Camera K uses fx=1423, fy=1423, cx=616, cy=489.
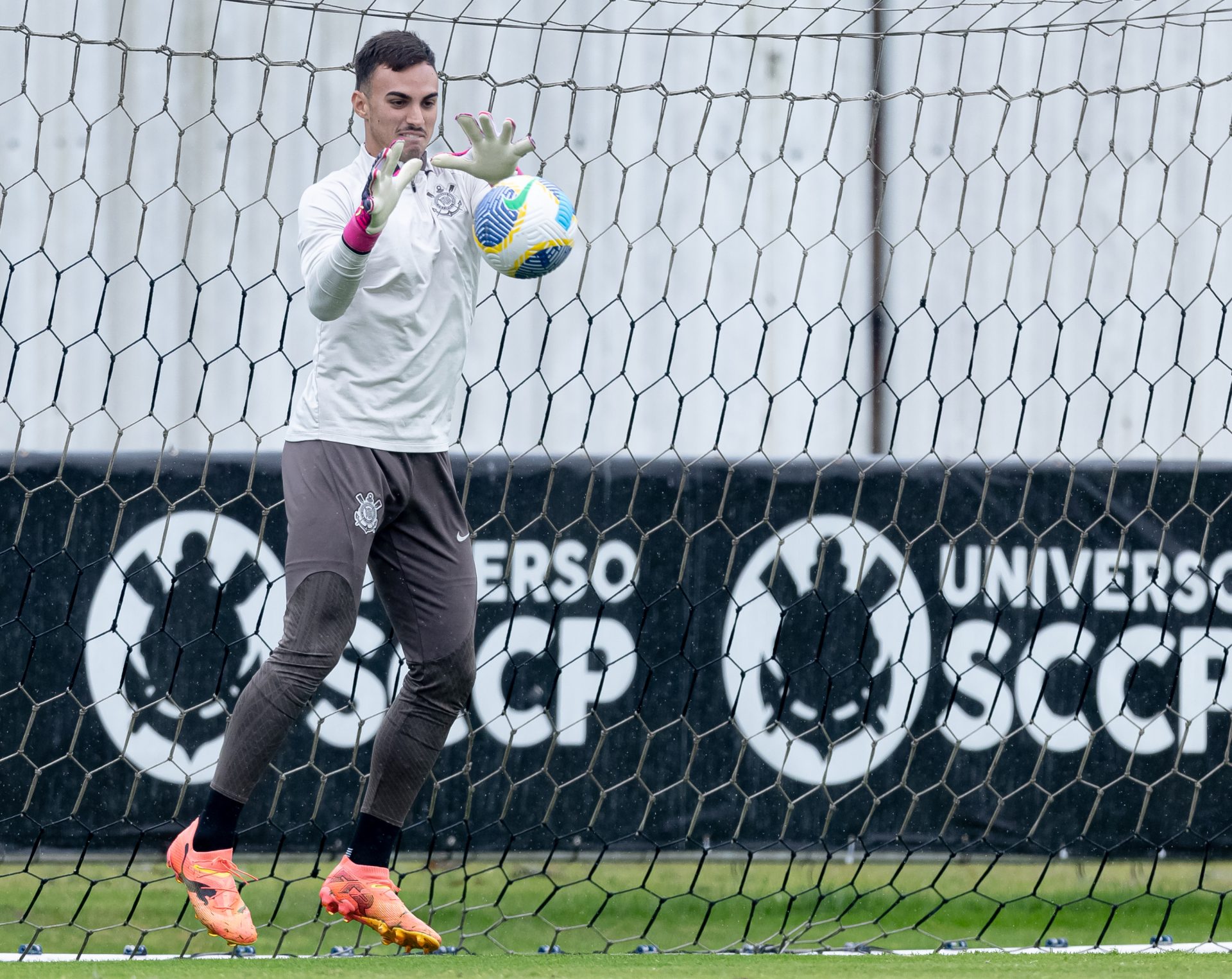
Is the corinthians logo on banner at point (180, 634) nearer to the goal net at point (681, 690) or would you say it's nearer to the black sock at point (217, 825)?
the goal net at point (681, 690)

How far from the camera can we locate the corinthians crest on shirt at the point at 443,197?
242 centimetres

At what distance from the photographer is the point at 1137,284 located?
4.46 metres

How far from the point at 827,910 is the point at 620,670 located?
77cm

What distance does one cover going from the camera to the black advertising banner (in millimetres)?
3285

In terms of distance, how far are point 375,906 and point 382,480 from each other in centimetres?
70


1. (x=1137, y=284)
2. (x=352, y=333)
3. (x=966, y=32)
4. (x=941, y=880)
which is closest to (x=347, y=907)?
(x=352, y=333)

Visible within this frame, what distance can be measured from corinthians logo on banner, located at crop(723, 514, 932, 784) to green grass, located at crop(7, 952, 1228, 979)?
866 mm

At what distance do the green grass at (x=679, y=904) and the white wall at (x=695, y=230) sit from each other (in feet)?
4.13

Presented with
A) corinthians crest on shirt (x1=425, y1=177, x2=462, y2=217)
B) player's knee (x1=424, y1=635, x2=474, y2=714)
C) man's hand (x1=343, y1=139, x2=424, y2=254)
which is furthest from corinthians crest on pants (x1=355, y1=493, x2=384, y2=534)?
corinthians crest on shirt (x1=425, y1=177, x2=462, y2=217)

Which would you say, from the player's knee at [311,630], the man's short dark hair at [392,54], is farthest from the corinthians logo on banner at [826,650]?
the man's short dark hair at [392,54]

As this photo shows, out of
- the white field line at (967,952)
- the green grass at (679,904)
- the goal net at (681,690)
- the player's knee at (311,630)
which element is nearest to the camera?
the player's knee at (311,630)

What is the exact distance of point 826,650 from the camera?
11.3 feet

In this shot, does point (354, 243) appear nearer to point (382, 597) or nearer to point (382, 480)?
point (382, 480)

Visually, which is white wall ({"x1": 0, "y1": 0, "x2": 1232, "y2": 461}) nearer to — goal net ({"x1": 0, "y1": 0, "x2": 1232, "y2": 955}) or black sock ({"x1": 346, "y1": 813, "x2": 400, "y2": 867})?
goal net ({"x1": 0, "y1": 0, "x2": 1232, "y2": 955})
